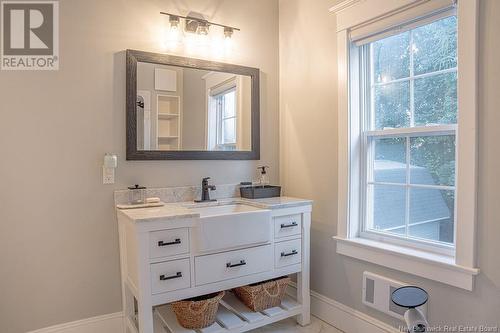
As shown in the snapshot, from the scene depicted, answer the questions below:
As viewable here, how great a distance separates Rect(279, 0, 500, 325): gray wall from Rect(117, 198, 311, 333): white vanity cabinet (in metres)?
0.23

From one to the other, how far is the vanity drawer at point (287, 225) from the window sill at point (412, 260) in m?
0.30

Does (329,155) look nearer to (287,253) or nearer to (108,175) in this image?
(287,253)

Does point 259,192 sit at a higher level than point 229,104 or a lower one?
lower

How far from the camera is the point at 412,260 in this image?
1.98m

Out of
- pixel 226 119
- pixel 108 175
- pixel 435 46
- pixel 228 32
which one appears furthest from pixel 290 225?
pixel 228 32

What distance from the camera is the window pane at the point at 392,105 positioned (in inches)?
84.4

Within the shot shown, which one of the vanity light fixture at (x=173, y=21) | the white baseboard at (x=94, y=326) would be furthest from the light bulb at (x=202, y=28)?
the white baseboard at (x=94, y=326)

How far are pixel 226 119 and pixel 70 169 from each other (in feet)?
3.82

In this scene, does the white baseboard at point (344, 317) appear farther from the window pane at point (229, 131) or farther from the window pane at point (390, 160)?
the window pane at point (229, 131)

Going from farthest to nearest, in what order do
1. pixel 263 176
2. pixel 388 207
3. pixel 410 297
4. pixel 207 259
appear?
pixel 263 176 → pixel 388 207 → pixel 207 259 → pixel 410 297

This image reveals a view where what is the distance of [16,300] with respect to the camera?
2105 millimetres

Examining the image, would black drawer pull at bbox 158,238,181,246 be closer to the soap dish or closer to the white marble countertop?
the white marble countertop

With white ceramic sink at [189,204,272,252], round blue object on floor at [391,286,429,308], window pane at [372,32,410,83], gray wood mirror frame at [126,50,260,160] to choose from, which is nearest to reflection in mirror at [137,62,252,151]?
gray wood mirror frame at [126,50,260,160]

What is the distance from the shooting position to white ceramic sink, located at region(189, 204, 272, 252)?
79.6 inches
